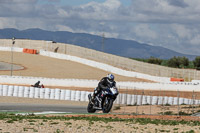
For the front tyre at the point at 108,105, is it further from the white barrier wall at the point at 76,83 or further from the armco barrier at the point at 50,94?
the white barrier wall at the point at 76,83

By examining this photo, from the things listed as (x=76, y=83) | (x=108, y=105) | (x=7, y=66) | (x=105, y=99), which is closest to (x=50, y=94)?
(x=76, y=83)

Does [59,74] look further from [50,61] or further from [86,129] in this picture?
[86,129]

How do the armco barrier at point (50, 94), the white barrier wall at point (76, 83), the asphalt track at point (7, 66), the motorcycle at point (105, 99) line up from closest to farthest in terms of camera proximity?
the motorcycle at point (105, 99)
the armco barrier at point (50, 94)
the white barrier wall at point (76, 83)
the asphalt track at point (7, 66)

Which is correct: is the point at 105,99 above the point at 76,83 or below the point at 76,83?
below

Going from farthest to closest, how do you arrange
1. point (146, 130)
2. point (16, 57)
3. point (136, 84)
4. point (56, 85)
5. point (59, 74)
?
point (16, 57)
point (59, 74)
point (136, 84)
point (56, 85)
point (146, 130)

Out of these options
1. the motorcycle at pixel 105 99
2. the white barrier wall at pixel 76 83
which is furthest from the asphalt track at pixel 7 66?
the motorcycle at pixel 105 99

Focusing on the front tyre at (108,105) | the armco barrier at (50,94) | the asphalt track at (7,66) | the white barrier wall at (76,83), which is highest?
the asphalt track at (7,66)

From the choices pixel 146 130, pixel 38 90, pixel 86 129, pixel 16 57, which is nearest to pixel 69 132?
pixel 86 129

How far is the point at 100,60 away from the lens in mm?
84062

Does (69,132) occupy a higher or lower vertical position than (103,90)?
lower

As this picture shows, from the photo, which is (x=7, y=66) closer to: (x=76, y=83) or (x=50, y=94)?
(x=76, y=83)

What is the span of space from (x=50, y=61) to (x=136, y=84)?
34.0 metres

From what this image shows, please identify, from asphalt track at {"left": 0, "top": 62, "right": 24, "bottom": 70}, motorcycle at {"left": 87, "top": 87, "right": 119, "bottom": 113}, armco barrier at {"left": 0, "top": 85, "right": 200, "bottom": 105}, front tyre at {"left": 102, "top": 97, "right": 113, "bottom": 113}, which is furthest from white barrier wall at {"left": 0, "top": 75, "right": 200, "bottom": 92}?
front tyre at {"left": 102, "top": 97, "right": 113, "bottom": 113}

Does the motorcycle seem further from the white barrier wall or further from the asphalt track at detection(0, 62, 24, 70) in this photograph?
the asphalt track at detection(0, 62, 24, 70)
